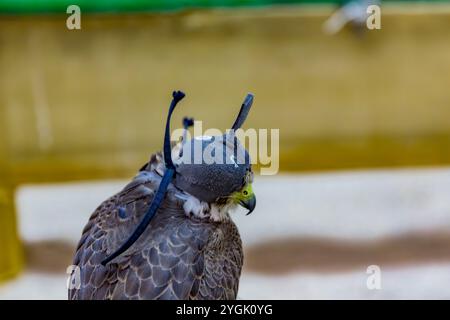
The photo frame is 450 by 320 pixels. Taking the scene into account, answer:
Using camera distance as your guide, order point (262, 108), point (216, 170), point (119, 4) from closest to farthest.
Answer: point (216, 170)
point (119, 4)
point (262, 108)

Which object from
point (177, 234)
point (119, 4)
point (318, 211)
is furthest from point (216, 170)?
point (119, 4)

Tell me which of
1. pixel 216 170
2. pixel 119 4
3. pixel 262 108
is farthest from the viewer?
pixel 262 108

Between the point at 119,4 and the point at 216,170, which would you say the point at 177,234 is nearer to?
the point at 216,170

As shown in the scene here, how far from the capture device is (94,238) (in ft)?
6.80

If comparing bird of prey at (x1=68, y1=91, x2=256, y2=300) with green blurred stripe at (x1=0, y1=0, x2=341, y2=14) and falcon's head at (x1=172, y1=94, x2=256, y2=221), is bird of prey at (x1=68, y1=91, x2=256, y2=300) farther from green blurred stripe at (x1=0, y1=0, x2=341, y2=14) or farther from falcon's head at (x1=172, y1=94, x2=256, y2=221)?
green blurred stripe at (x1=0, y1=0, x2=341, y2=14)

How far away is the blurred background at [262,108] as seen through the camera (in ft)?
15.4

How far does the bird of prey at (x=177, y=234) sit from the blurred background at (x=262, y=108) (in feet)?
8.01

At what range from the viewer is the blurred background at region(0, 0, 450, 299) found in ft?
15.4

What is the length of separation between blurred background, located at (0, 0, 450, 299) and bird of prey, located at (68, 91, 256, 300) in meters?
2.44

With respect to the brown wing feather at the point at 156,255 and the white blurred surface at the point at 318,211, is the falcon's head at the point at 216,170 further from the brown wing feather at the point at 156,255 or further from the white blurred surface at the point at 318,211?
the white blurred surface at the point at 318,211

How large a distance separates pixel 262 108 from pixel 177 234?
3.15 m

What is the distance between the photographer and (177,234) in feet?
6.56
